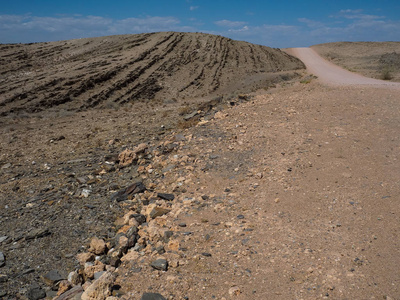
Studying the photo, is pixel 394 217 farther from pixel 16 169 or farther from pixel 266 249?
pixel 16 169

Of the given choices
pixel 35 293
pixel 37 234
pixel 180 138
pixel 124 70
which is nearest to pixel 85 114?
pixel 124 70

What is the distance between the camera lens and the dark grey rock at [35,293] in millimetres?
4340

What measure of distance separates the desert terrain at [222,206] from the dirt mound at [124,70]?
25.5ft

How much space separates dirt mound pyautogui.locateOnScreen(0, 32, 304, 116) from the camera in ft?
60.1

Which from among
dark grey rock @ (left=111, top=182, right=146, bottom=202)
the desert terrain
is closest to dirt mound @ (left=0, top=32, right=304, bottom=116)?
the desert terrain

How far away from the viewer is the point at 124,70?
73.6 ft

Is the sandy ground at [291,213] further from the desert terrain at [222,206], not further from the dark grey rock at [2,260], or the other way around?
the dark grey rock at [2,260]

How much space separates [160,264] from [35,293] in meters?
1.87

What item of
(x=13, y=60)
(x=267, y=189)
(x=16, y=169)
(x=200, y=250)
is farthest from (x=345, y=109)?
(x=13, y=60)

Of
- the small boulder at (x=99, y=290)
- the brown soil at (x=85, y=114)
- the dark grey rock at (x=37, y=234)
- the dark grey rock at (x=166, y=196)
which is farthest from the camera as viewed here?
the dark grey rock at (x=166, y=196)

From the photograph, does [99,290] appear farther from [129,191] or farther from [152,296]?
[129,191]

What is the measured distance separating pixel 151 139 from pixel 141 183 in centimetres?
366

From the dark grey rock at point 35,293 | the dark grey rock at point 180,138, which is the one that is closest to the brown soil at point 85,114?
the dark grey rock at point 35,293

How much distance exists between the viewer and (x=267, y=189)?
5.79 meters
